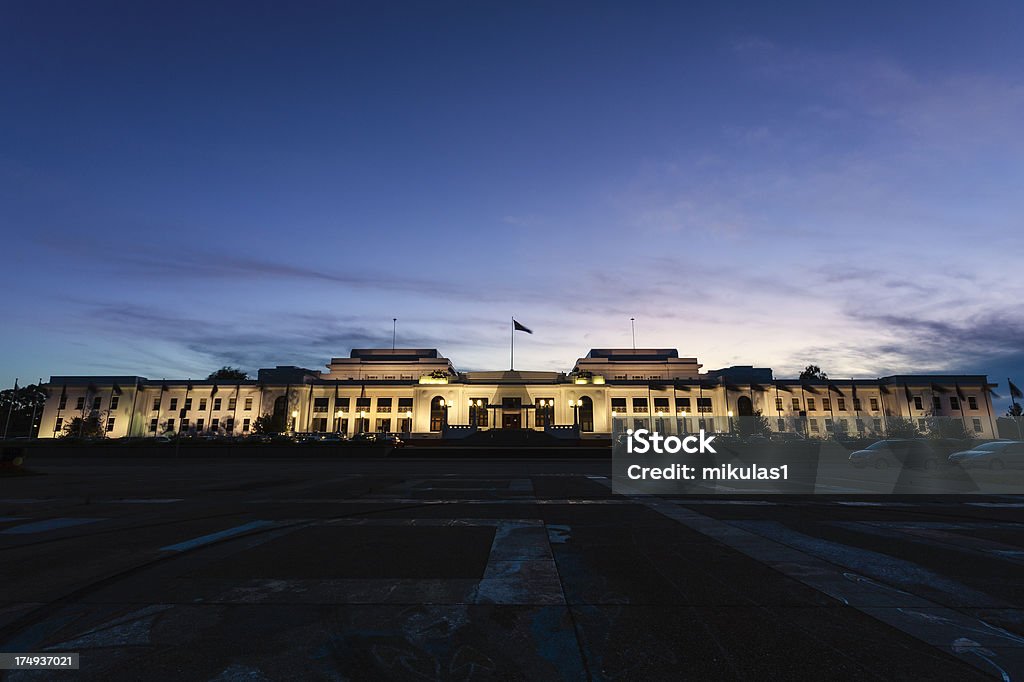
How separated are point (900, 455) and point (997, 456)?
4.15 metres

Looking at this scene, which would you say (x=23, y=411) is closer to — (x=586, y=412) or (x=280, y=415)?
(x=280, y=415)

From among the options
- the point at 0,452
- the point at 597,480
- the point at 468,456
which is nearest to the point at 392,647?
the point at 597,480

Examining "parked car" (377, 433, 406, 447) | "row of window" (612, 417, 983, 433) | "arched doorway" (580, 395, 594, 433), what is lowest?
"parked car" (377, 433, 406, 447)

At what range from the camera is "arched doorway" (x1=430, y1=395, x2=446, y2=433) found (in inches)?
4003

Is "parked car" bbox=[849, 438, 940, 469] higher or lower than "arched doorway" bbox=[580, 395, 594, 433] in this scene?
lower

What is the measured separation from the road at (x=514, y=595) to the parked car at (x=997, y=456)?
1558cm

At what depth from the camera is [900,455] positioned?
25344 millimetres

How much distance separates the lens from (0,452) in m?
20.7

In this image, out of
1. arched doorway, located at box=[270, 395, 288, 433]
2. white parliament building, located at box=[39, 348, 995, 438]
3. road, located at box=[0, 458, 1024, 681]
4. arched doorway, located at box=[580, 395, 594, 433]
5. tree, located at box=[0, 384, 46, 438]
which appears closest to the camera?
road, located at box=[0, 458, 1024, 681]

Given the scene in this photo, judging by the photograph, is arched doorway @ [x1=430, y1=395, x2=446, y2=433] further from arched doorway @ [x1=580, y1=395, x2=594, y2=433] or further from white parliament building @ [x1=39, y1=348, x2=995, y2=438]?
arched doorway @ [x1=580, y1=395, x2=594, y2=433]

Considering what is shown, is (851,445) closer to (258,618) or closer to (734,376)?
(258,618)

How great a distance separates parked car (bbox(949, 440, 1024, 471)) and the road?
15.6 meters

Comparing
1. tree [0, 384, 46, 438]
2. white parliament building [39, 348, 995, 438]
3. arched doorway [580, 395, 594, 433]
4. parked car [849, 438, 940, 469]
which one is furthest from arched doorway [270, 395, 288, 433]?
parked car [849, 438, 940, 469]

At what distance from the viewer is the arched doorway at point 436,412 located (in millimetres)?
101688
